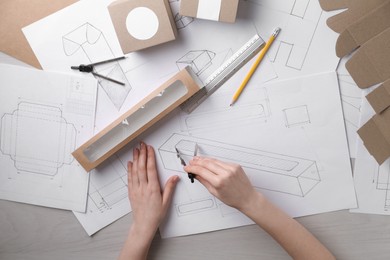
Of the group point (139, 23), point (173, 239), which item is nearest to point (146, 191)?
point (173, 239)

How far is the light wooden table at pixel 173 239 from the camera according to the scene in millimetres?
759

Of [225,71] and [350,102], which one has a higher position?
[225,71]

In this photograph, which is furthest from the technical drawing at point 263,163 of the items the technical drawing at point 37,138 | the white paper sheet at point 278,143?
the technical drawing at point 37,138

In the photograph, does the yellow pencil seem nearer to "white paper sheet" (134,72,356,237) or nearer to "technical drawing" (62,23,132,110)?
"white paper sheet" (134,72,356,237)

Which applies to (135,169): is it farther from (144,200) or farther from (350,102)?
(350,102)

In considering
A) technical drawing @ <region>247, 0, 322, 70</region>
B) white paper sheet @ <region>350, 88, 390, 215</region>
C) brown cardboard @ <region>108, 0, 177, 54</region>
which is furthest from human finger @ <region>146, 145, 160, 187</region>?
white paper sheet @ <region>350, 88, 390, 215</region>

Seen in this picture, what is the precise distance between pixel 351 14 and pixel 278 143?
0.29m

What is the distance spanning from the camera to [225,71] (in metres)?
0.74

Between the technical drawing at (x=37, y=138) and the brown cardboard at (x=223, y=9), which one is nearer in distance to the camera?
the brown cardboard at (x=223, y=9)

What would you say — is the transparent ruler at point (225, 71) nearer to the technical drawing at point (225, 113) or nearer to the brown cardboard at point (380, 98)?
the technical drawing at point (225, 113)

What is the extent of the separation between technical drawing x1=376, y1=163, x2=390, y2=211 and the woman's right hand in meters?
0.25

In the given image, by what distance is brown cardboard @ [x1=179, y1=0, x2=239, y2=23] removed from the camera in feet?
2.18

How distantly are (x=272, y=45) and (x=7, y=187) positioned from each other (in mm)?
649

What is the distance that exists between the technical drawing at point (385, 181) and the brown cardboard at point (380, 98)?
12cm
